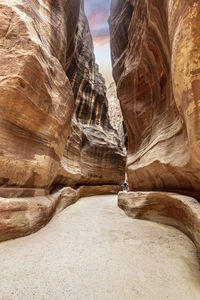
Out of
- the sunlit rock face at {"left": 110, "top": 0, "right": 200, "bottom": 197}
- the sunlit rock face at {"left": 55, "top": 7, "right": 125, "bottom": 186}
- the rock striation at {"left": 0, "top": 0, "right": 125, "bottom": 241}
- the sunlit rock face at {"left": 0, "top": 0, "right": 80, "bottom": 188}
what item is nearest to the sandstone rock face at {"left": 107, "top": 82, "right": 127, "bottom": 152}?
the sunlit rock face at {"left": 55, "top": 7, "right": 125, "bottom": 186}

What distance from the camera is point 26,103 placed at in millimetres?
2855

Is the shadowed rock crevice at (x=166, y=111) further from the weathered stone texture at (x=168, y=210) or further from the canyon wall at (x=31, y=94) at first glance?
the canyon wall at (x=31, y=94)

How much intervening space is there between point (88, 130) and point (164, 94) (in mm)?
6643

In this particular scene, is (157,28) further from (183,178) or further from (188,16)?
(183,178)

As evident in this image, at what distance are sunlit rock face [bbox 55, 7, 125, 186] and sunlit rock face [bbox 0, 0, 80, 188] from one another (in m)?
3.55

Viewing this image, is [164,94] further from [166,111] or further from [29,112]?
[29,112]

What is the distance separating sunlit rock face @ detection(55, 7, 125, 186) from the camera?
8.16 meters

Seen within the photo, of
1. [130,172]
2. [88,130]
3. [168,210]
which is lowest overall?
[168,210]

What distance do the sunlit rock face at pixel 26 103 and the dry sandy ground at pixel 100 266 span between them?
4.43 ft

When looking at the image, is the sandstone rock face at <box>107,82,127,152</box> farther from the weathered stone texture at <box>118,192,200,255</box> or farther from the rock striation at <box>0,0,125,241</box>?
the weathered stone texture at <box>118,192,200,255</box>

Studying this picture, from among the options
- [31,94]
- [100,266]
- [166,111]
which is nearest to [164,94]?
[166,111]

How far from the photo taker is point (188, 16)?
1.77 meters

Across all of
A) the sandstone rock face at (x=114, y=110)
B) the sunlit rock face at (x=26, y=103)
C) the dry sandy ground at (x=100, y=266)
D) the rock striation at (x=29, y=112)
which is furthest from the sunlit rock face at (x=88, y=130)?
the sandstone rock face at (x=114, y=110)

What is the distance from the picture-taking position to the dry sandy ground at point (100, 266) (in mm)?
1245
